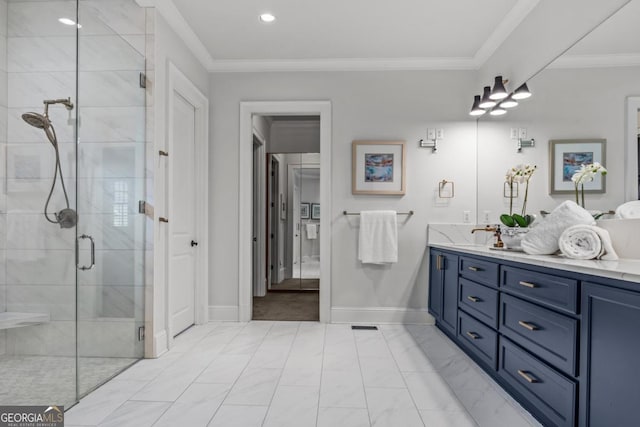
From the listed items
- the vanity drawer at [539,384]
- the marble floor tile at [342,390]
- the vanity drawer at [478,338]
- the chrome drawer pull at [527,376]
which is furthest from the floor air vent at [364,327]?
the chrome drawer pull at [527,376]

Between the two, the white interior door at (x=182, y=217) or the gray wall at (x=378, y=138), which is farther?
the gray wall at (x=378, y=138)

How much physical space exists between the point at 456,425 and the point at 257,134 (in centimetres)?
386

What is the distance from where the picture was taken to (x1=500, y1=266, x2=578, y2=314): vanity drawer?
1478 millimetres

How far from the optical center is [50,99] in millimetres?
1951

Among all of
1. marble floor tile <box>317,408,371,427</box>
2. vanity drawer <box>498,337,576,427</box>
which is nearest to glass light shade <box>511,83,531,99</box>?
vanity drawer <box>498,337,576,427</box>

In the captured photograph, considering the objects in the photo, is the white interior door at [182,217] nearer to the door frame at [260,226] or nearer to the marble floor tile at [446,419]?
the door frame at [260,226]

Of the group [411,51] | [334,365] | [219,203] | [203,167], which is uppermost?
[411,51]

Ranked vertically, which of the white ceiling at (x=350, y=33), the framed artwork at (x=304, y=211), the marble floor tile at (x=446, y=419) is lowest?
the marble floor tile at (x=446, y=419)

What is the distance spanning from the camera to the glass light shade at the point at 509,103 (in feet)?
9.42

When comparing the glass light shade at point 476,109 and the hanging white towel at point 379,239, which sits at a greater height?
the glass light shade at point 476,109

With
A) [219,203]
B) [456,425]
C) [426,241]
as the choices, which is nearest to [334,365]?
[456,425]

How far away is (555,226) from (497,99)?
1368mm

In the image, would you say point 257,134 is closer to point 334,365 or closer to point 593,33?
point 334,365

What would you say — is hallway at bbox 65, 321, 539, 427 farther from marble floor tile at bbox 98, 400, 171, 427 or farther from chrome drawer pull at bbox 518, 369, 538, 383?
chrome drawer pull at bbox 518, 369, 538, 383
